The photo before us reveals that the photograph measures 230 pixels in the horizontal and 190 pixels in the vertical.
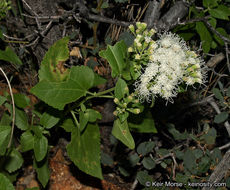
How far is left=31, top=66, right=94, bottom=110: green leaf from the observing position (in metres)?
1.07

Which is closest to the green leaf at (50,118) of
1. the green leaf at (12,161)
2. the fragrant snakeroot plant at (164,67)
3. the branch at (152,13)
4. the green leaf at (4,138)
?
the green leaf at (4,138)

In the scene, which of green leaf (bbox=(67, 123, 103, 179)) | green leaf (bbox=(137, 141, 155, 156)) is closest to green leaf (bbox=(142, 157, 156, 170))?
green leaf (bbox=(137, 141, 155, 156))

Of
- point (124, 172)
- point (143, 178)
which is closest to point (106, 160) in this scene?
point (124, 172)

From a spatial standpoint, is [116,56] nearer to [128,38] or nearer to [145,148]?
[128,38]

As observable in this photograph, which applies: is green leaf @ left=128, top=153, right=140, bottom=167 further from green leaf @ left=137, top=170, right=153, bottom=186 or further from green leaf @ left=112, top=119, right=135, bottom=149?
green leaf @ left=112, top=119, right=135, bottom=149

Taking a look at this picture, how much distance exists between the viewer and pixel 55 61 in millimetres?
1297

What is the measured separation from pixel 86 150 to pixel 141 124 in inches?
13.7

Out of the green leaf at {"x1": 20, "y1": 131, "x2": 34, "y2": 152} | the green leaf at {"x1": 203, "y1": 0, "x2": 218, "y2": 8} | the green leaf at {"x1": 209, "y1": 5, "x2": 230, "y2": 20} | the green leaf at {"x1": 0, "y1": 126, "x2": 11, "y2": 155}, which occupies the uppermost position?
the green leaf at {"x1": 203, "y1": 0, "x2": 218, "y2": 8}

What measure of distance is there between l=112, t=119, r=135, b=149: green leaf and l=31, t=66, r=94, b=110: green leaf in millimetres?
225

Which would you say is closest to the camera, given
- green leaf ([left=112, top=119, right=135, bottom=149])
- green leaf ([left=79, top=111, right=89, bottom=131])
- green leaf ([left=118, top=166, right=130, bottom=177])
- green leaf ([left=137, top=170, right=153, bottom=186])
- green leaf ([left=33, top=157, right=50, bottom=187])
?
green leaf ([left=112, top=119, right=135, bottom=149])

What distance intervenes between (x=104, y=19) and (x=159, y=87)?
24.0 inches

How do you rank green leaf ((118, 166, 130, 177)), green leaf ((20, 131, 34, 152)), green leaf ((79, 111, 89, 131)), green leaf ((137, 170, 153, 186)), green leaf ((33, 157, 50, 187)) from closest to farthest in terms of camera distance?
1. green leaf ((79, 111, 89, 131))
2. green leaf ((20, 131, 34, 152))
3. green leaf ((33, 157, 50, 187))
4. green leaf ((137, 170, 153, 186))
5. green leaf ((118, 166, 130, 177))

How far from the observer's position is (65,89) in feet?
3.73

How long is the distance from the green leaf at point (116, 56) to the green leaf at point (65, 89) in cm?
15
